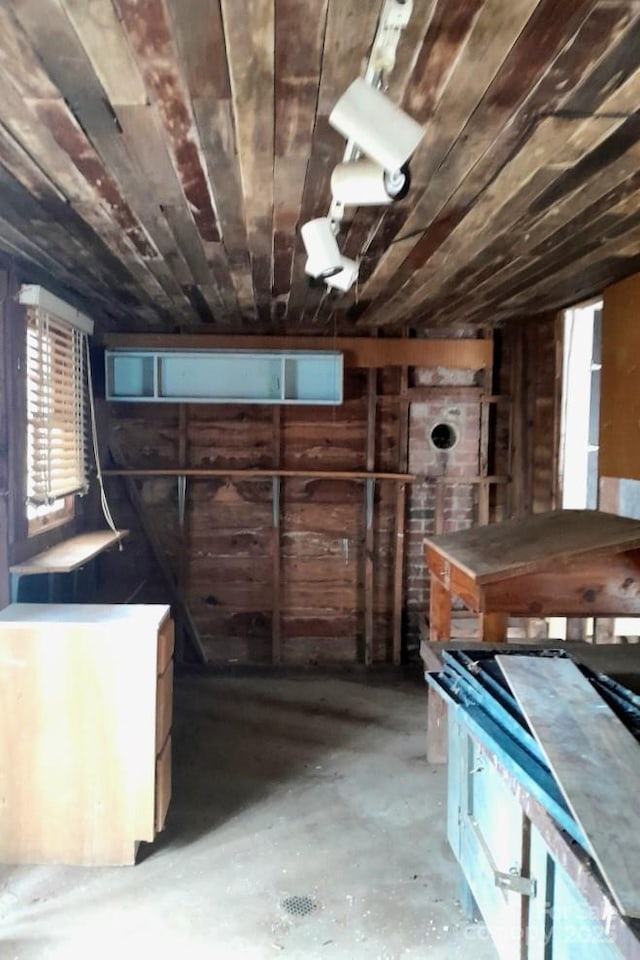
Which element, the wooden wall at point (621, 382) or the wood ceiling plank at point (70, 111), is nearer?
the wood ceiling plank at point (70, 111)

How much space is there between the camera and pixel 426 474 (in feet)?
15.3

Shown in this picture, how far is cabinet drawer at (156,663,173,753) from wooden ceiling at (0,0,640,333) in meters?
1.75

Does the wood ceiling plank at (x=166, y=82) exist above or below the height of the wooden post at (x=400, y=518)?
above

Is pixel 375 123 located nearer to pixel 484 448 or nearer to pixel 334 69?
pixel 334 69

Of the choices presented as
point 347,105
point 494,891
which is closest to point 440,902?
Result: point 494,891

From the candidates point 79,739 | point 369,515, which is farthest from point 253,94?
point 369,515

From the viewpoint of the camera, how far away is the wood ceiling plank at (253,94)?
1206 millimetres

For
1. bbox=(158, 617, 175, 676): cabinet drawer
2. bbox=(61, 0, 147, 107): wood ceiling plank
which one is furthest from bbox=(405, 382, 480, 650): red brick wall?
bbox=(61, 0, 147, 107): wood ceiling plank

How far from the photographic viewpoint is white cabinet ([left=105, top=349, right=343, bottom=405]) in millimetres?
4375

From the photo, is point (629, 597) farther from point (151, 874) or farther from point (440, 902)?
point (151, 874)

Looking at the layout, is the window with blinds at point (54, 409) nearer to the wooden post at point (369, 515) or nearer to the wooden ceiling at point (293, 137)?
the wooden ceiling at point (293, 137)

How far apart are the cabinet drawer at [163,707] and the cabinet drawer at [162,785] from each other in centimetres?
6

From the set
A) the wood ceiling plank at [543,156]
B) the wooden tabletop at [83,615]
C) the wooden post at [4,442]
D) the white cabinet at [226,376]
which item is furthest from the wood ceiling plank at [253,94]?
the white cabinet at [226,376]

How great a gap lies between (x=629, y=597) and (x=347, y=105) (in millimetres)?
1978
